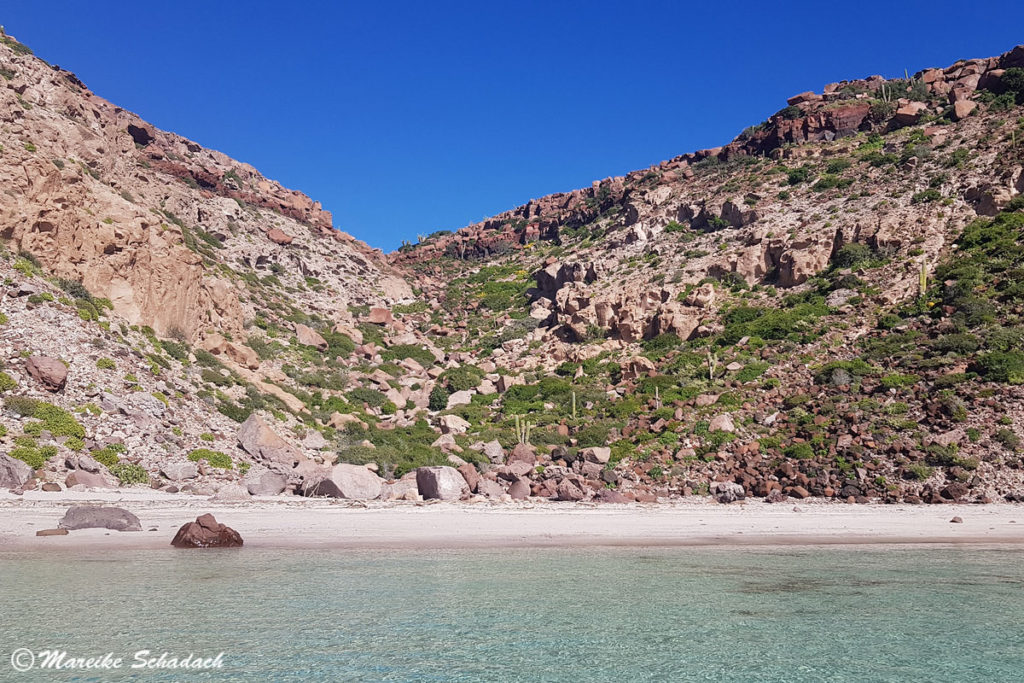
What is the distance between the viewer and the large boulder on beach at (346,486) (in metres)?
18.8

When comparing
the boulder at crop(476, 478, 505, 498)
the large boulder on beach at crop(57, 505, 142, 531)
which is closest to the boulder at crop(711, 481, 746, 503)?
the boulder at crop(476, 478, 505, 498)

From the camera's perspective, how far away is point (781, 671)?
515cm

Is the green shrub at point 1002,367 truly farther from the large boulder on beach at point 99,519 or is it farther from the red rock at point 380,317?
the red rock at point 380,317

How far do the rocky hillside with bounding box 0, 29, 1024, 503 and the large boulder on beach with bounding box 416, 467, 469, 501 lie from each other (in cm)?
11

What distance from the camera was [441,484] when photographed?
63.3 feet

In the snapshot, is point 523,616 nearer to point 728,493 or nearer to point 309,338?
point 728,493

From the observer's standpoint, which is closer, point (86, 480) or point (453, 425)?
point (86, 480)

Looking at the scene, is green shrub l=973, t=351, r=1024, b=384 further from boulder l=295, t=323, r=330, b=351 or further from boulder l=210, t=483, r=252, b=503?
boulder l=295, t=323, r=330, b=351

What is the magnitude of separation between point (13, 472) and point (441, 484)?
37.4 feet

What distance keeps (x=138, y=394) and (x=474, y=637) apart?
2239 cm

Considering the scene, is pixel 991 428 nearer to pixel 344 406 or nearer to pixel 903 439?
pixel 903 439

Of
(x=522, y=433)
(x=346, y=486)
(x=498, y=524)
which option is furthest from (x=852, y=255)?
(x=346, y=486)

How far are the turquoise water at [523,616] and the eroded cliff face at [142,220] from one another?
23800mm

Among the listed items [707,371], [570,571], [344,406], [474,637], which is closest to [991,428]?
[707,371]
